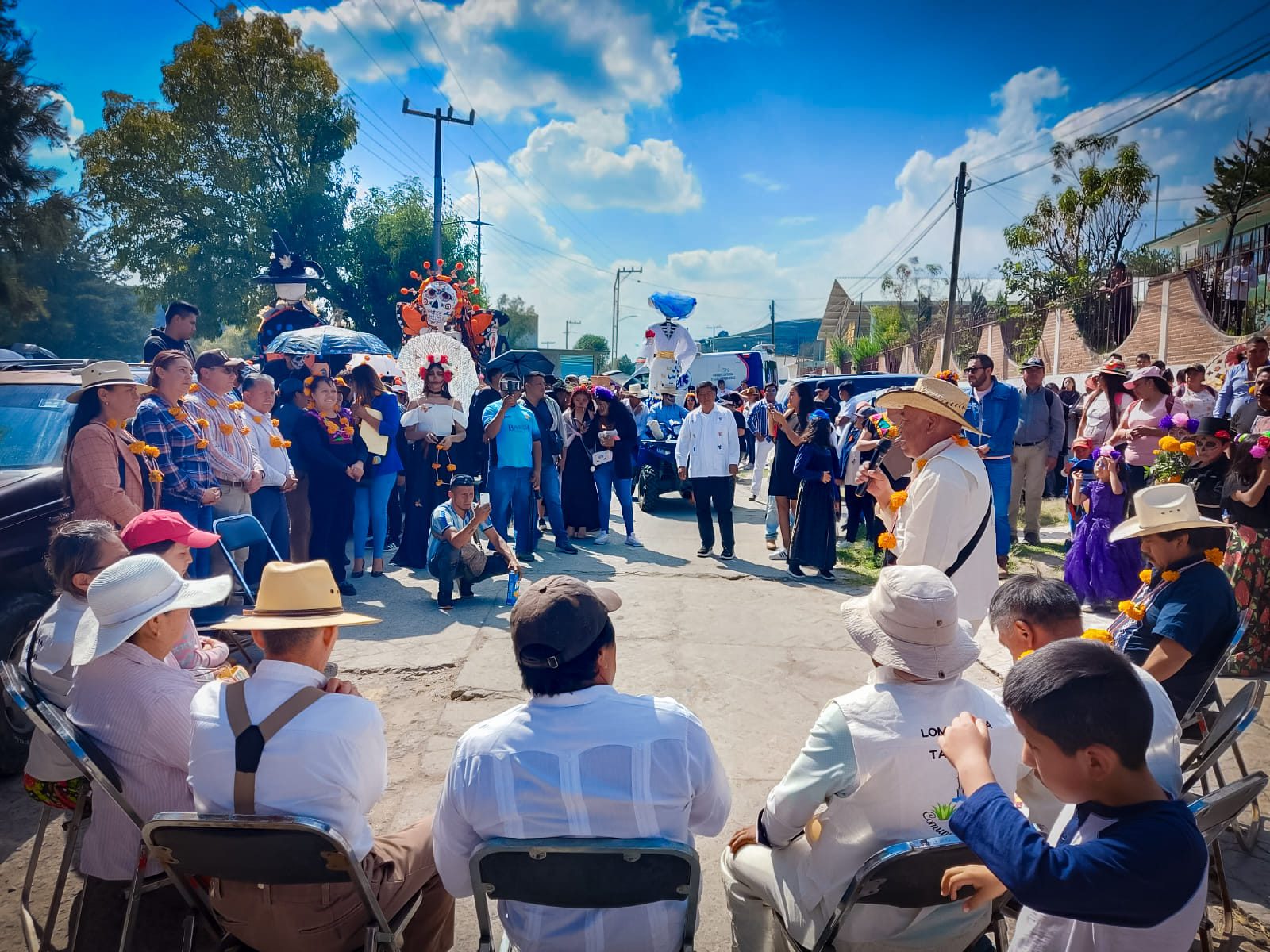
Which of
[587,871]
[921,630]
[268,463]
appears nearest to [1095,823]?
[921,630]

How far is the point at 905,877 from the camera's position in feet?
5.82

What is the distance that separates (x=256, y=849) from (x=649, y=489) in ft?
33.7

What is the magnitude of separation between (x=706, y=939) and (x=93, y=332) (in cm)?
4373

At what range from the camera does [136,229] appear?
2495 centimetres

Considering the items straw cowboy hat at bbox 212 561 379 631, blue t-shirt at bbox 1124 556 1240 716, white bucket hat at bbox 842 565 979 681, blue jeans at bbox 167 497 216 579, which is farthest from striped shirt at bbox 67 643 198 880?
blue t-shirt at bbox 1124 556 1240 716

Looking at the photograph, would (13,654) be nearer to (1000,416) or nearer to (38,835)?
(38,835)

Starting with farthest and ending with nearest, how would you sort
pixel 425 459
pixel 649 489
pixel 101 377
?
1. pixel 649 489
2. pixel 425 459
3. pixel 101 377

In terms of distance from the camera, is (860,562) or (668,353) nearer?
(860,562)

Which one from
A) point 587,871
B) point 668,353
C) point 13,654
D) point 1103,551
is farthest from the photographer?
point 668,353

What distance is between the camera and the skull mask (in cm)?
1278

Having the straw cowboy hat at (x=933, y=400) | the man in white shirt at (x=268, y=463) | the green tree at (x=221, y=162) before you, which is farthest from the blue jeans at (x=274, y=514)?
the green tree at (x=221, y=162)

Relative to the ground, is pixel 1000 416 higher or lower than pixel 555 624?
higher

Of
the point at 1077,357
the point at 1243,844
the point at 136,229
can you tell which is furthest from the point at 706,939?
the point at 136,229

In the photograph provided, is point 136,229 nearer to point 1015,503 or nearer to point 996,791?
point 1015,503
